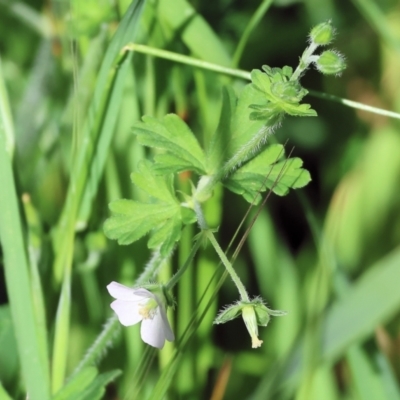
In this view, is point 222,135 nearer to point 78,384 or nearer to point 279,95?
point 279,95

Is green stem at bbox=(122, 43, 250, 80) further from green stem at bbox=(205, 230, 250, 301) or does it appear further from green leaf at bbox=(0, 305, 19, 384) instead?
green leaf at bbox=(0, 305, 19, 384)

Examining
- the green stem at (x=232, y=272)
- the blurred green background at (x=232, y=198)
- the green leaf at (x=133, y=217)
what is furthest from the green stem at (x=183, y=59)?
the green stem at (x=232, y=272)

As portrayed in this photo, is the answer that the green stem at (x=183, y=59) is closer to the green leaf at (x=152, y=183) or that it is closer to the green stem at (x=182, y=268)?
the green leaf at (x=152, y=183)

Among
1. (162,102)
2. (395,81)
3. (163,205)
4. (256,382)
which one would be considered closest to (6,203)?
(163,205)

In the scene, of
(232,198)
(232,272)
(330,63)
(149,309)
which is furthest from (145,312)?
(232,198)

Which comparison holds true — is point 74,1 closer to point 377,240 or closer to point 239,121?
point 239,121
